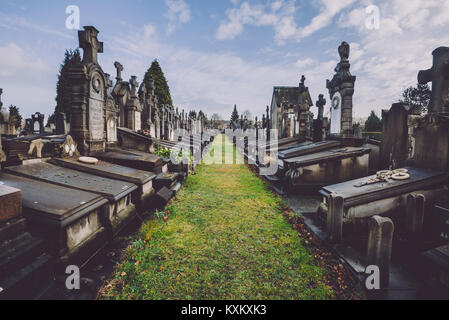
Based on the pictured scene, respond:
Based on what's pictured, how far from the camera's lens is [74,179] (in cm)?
452

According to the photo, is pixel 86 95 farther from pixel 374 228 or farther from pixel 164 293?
pixel 374 228

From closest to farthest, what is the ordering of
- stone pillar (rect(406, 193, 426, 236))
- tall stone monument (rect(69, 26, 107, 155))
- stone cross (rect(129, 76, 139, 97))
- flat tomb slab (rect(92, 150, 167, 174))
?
stone pillar (rect(406, 193, 426, 236)), tall stone monument (rect(69, 26, 107, 155)), flat tomb slab (rect(92, 150, 167, 174)), stone cross (rect(129, 76, 139, 97))

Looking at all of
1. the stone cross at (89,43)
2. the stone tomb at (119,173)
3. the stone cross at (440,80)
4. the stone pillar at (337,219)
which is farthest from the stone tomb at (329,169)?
the stone cross at (89,43)

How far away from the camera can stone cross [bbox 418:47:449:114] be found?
5223 mm

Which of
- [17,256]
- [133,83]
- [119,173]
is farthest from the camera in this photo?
[133,83]

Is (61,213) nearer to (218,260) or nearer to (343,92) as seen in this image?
(218,260)

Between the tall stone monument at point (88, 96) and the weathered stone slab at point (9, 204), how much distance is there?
403cm

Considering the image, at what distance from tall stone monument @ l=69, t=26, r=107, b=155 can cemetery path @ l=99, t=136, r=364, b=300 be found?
3148 mm

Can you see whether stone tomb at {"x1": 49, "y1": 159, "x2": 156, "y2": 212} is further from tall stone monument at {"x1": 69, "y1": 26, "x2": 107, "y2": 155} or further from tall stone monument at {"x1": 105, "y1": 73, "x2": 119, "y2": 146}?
tall stone monument at {"x1": 105, "y1": 73, "x2": 119, "y2": 146}

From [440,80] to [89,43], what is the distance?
9219 mm

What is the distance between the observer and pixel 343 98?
8820 millimetres

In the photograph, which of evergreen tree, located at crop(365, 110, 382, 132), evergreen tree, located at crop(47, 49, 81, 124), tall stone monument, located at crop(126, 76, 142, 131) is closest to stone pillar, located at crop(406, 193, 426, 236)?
tall stone monument, located at crop(126, 76, 142, 131)

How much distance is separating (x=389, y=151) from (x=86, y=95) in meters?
8.86

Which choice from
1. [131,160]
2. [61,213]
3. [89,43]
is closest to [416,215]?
[61,213]
